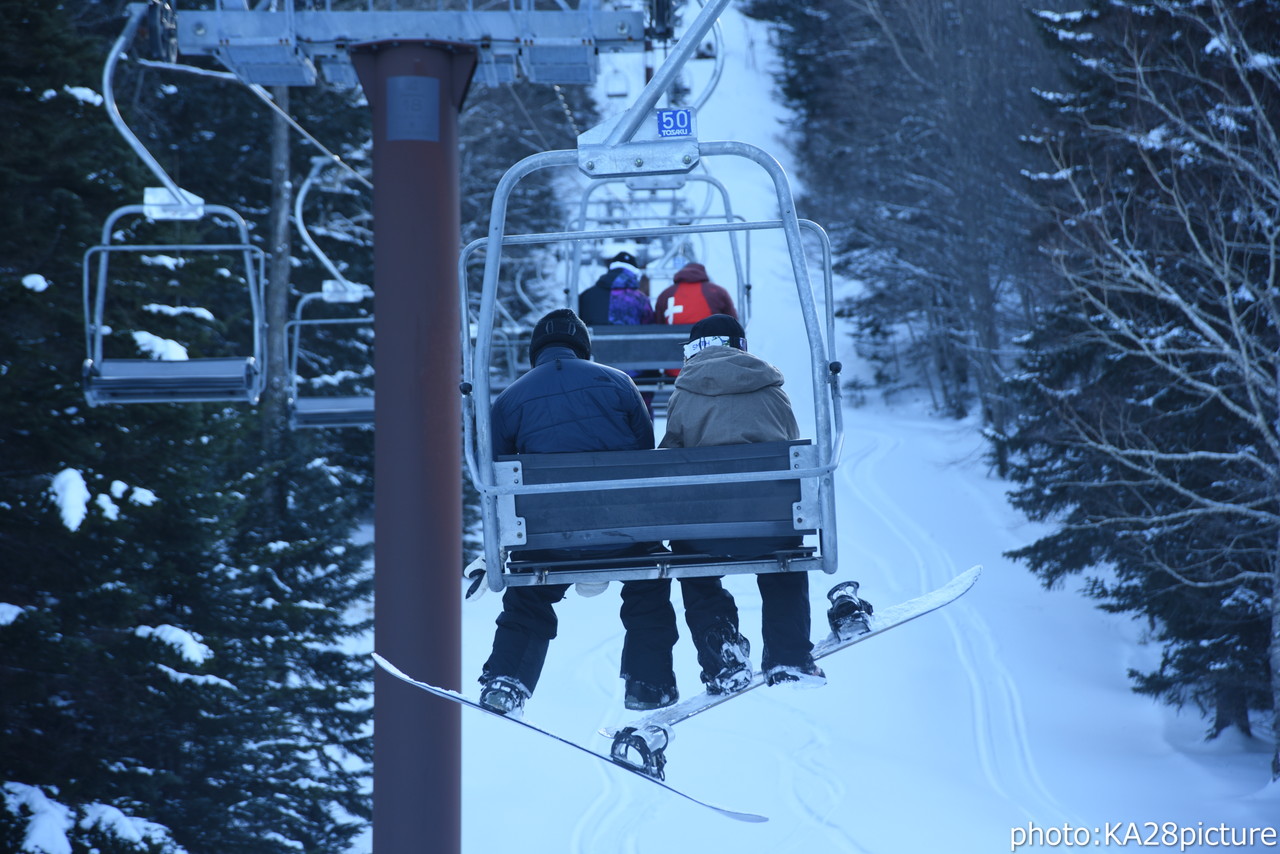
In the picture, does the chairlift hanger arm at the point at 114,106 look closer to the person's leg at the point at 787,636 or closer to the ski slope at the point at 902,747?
the person's leg at the point at 787,636

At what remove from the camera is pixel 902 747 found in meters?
14.0

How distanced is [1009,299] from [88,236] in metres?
22.8

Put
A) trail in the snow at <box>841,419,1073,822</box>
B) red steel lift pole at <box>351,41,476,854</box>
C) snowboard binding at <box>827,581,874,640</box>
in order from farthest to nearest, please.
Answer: trail in the snow at <box>841,419,1073,822</box> < red steel lift pole at <box>351,41,476,854</box> < snowboard binding at <box>827,581,874,640</box>

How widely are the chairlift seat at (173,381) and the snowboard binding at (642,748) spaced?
3.37 metres

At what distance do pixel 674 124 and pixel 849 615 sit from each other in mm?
2029

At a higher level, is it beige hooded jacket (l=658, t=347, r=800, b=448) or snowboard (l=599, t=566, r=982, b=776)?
beige hooded jacket (l=658, t=347, r=800, b=448)

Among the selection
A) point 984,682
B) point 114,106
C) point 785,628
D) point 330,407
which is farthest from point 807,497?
point 984,682

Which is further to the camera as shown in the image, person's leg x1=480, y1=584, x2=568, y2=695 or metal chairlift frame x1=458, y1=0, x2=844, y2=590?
person's leg x1=480, y1=584, x2=568, y2=695

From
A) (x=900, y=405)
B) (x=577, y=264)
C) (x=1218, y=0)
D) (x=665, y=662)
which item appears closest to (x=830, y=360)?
(x=665, y=662)

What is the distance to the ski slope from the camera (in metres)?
12.0

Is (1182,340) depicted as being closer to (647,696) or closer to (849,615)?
(849,615)

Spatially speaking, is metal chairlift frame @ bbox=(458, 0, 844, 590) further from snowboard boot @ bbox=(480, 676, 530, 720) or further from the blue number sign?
snowboard boot @ bbox=(480, 676, 530, 720)

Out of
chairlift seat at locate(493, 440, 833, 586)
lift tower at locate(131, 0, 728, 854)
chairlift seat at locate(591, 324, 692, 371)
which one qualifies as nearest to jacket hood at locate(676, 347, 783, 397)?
chairlift seat at locate(493, 440, 833, 586)

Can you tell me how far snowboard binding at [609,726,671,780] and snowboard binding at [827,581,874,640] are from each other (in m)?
0.80
